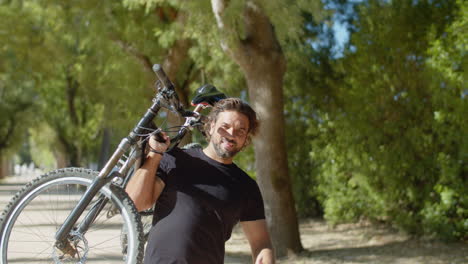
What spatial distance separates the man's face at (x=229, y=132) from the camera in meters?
3.08

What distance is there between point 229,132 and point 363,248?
7112mm

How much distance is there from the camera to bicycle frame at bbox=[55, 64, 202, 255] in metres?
2.84

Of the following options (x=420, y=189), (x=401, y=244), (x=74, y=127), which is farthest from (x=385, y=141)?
(x=74, y=127)

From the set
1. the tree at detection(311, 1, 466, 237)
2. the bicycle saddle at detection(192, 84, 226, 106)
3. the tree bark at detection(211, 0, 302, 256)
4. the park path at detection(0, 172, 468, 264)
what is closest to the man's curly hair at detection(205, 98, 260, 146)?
the bicycle saddle at detection(192, 84, 226, 106)

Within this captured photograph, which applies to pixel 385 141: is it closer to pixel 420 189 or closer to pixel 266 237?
pixel 420 189

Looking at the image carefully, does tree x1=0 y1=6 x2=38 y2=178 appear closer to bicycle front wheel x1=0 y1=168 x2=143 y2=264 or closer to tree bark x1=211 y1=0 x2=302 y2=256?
tree bark x1=211 y1=0 x2=302 y2=256

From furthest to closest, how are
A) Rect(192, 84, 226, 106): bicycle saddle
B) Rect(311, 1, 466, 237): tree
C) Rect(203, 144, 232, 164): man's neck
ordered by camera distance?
1. Rect(311, 1, 466, 237): tree
2. Rect(192, 84, 226, 106): bicycle saddle
3. Rect(203, 144, 232, 164): man's neck

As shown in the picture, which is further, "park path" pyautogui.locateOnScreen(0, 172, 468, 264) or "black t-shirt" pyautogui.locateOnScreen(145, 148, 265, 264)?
"park path" pyautogui.locateOnScreen(0, 172, 468, 264)

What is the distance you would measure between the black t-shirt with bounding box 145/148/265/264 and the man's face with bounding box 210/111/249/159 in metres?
0.11

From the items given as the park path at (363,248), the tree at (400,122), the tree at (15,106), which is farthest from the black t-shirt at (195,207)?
the tree at (15,106)

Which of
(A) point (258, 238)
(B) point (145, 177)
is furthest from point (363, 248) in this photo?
A: (B) point (145, 177)

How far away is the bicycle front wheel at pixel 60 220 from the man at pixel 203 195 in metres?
0.21

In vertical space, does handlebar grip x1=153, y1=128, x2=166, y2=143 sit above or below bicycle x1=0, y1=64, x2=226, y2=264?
above

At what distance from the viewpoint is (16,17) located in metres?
15.9
